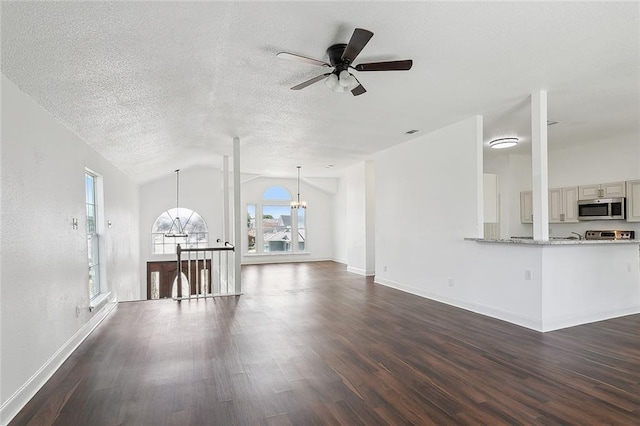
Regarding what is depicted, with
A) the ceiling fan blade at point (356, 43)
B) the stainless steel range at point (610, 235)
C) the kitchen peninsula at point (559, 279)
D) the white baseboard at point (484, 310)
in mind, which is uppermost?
the ceiling fan blade at point (356, 43)

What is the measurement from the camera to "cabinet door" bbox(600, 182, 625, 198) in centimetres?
580

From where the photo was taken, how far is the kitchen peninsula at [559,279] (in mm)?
4121

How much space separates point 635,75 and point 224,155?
7.07 metres

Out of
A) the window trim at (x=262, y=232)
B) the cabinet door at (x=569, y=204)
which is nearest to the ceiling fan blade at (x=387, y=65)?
the cabinet door at (x=569, y=204)

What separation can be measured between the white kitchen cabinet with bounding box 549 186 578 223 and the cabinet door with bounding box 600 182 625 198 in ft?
1.59

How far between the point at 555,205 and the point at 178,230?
Answer: 983 centimetres

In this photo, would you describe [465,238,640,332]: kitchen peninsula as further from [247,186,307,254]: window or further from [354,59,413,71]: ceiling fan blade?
[247,186,307,254]: window

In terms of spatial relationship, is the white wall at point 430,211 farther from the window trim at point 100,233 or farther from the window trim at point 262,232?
the window trim at point 100,233

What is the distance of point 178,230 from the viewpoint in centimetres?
1038

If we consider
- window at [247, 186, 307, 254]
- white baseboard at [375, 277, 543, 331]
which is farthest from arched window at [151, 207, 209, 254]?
white baseboard at [375, 277, 543, 331]

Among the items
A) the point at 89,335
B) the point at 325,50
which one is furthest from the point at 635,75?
the point at 89,335

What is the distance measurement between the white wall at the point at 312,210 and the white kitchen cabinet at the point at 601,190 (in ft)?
22.5

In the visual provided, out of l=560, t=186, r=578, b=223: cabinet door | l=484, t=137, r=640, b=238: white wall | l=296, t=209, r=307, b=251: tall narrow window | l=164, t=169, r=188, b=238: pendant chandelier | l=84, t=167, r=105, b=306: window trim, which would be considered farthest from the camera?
l=296, t=209, r=307, b=251: tall narrow window

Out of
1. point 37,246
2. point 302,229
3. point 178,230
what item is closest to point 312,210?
point 302,229
